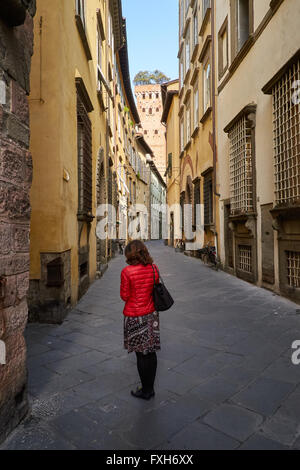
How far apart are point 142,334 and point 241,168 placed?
6772mm

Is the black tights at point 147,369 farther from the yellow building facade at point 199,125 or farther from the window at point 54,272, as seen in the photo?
the yellow building facade at point 199,125

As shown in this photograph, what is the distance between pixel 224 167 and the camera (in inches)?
423

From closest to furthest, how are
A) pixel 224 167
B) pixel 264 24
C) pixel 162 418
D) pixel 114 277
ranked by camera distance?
pixel 162 418
pixel 264 24
pixel 114 277
pixel 224 167

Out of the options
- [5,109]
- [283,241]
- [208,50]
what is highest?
[208,50]

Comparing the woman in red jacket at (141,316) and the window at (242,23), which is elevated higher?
A: the window at (242,23)

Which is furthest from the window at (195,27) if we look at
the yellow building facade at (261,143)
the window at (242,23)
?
the window at (242,23)

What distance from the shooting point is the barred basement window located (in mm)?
6104

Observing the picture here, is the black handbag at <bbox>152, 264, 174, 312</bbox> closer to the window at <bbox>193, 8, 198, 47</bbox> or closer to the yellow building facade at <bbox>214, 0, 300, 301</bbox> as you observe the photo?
the yellow building facade at <bbox>214, 0, 300, 301</bbox>

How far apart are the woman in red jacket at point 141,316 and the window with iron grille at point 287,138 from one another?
3736mm

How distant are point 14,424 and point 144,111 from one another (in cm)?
6124

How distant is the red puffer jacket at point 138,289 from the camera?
2885 millimetres

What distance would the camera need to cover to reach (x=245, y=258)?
8938 mm

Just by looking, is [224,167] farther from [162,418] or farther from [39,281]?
[162,418]
